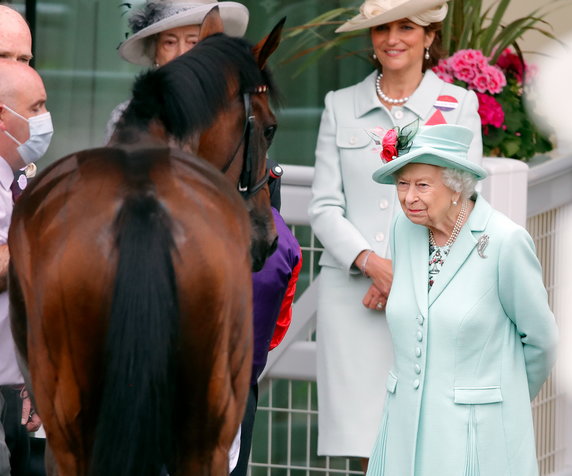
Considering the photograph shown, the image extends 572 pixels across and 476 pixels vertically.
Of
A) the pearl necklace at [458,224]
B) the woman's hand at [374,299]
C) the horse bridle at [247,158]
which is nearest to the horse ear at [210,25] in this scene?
the horse bridle at [247,158]

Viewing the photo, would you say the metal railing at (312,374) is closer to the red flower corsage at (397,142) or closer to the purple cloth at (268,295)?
the purple cloth at (268,295)

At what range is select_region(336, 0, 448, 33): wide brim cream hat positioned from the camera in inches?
191

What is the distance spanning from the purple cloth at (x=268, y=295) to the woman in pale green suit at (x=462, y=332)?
40 centimetres

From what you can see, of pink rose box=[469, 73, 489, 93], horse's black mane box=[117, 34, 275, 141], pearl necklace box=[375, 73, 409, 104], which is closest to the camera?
horse's black mane box=[117, 34, 275, 141]

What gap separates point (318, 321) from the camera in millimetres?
5020

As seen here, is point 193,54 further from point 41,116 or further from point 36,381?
point 36,381

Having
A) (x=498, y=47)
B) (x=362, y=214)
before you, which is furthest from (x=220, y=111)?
(x=498, y=47)

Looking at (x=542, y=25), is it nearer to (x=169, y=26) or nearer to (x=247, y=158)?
(x=169, y=26)

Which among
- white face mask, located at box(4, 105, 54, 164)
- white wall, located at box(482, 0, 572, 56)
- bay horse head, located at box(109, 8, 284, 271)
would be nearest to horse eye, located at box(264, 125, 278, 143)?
bay horse head, located at box(109, 8, 284, 271)

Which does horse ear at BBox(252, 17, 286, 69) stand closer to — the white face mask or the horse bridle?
the horse bridle

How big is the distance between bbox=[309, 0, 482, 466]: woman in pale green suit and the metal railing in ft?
1.60

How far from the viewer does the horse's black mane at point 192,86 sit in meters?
3.46

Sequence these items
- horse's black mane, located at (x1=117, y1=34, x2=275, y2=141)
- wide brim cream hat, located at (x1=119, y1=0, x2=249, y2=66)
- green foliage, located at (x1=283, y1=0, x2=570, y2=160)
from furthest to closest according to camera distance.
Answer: green foliage, located at (x1=283, y1=0, x2=570, y2=160)
wide brim cream hat, located at (x1=119, y1=0, x2=249, y2=66)
horse's black mane, located at (x1=117, y1=34, x2=275, y2=141)

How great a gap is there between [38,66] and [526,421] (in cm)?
410
